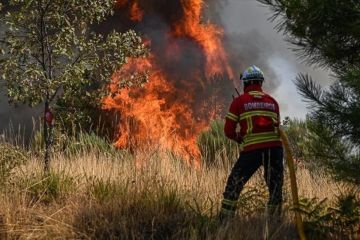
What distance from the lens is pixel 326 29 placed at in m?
4.40

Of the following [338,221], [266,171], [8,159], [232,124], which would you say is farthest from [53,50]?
[338,221]

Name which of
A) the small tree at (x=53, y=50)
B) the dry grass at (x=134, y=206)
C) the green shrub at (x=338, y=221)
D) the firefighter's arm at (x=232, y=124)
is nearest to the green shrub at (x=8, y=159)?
the dry grass at (x=134, y=206)

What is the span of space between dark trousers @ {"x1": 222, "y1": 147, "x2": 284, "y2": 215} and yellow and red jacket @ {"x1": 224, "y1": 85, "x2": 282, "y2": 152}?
0.08 metres

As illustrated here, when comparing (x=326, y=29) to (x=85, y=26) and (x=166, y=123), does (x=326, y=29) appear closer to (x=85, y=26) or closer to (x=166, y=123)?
(x=85, y=26)

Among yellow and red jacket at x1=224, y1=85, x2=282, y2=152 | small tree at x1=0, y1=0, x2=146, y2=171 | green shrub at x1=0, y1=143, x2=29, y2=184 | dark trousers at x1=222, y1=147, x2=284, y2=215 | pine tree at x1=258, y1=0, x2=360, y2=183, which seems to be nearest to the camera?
pine tree at x1=258, y1=0, x2=360, y2=183

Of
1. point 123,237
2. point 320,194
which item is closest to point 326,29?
point 123,237

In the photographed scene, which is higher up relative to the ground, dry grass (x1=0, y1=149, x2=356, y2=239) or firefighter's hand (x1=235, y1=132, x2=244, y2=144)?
firefighter's hand (x1=235, y1=132, x2=244, y2=144)

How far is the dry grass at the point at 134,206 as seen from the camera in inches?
191

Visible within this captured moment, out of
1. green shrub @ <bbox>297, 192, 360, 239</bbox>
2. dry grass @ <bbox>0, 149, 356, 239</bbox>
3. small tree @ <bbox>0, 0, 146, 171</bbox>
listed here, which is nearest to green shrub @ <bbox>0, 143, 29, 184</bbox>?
dry grass @ <bbox>0, 149, 356, 239</bbox>

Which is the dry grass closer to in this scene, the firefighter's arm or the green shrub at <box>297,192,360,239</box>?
the green shrub at <box>297,192,360,239</box>

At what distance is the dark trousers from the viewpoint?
5738 mm

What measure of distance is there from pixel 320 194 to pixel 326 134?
9.98 ft

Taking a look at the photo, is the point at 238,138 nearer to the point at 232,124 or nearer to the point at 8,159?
the point at 232,124

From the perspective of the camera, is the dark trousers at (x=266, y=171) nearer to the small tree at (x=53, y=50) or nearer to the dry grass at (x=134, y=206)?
the dry grass at (x=134, y=206)
